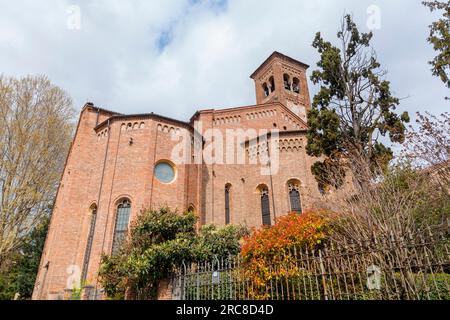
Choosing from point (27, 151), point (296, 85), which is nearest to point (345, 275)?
point (27, 151)

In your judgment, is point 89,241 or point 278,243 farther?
point 89,241

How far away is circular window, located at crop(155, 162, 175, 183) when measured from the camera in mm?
15120

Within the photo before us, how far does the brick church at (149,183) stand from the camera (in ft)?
45.7

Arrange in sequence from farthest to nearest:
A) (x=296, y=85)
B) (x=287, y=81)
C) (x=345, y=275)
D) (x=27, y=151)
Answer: (x=296, y=85) → (x=287, y=81) → (x=27, y=151) → (x=345, y=275)

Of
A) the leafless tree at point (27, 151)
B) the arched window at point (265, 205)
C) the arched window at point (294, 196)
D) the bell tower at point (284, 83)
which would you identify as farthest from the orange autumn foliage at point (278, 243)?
the bell tower at point (284, 83)

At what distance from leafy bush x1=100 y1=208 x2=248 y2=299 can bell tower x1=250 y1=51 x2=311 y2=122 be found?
16.8m

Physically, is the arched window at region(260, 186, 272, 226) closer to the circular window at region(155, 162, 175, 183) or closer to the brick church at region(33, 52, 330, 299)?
the brick church at region(33, 52, 330, 299)

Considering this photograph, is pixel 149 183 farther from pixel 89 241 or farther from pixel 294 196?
pixel 294 196

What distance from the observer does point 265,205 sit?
59.1 ft

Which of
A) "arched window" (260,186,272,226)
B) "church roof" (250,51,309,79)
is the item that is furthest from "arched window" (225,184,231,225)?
"church roof" (250,51,309,79)

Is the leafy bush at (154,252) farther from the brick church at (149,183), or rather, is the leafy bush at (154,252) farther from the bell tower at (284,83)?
the bell tower at (284,83)

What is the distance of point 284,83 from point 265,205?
552 inches
